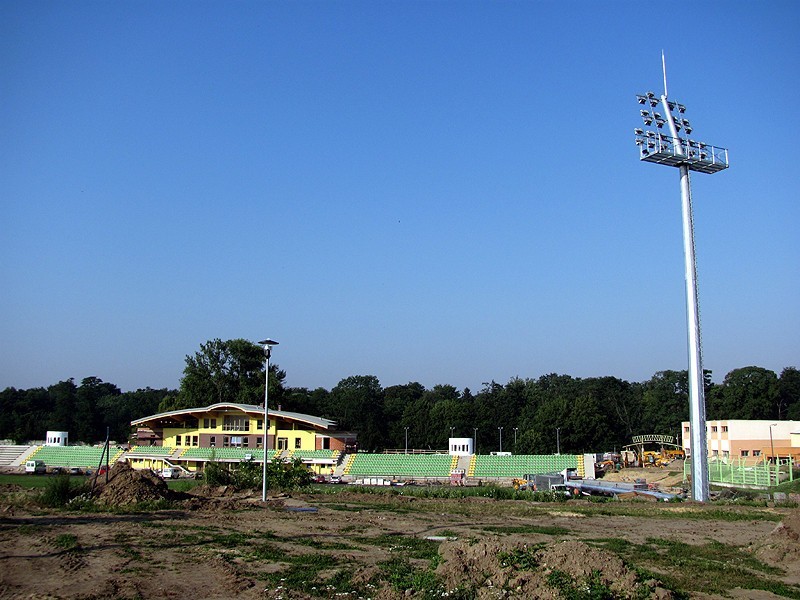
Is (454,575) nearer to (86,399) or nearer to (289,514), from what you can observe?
(289,514)

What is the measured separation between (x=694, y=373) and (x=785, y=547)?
21.2 metres

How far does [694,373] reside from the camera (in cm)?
3712

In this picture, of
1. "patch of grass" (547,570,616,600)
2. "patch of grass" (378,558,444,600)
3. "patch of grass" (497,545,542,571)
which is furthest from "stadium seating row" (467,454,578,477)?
"patch of grass" (547,570,616,600)

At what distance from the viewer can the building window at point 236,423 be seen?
69.6 m

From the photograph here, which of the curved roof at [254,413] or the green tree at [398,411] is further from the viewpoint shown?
the green tree at [398,411]

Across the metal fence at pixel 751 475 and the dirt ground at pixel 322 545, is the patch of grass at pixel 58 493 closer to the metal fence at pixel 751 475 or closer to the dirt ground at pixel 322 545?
the dirt ground at pixel 322 545

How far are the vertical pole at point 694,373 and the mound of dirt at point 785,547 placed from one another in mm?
18031

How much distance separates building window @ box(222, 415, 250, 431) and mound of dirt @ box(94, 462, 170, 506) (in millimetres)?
37034

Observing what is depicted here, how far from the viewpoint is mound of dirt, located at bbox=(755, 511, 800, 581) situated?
53.8ft

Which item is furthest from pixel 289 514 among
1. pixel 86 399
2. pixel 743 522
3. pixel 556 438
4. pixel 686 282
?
pixel 86 399

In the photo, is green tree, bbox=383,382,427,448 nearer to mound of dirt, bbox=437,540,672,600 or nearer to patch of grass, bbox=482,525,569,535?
patch of grass, bbox=482,525,569,535

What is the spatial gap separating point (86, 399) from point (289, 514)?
4673 inches

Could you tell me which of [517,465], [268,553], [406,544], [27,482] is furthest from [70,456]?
[406,544]

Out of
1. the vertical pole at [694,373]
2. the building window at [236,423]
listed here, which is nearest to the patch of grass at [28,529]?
the vertical pole at [694,373]
